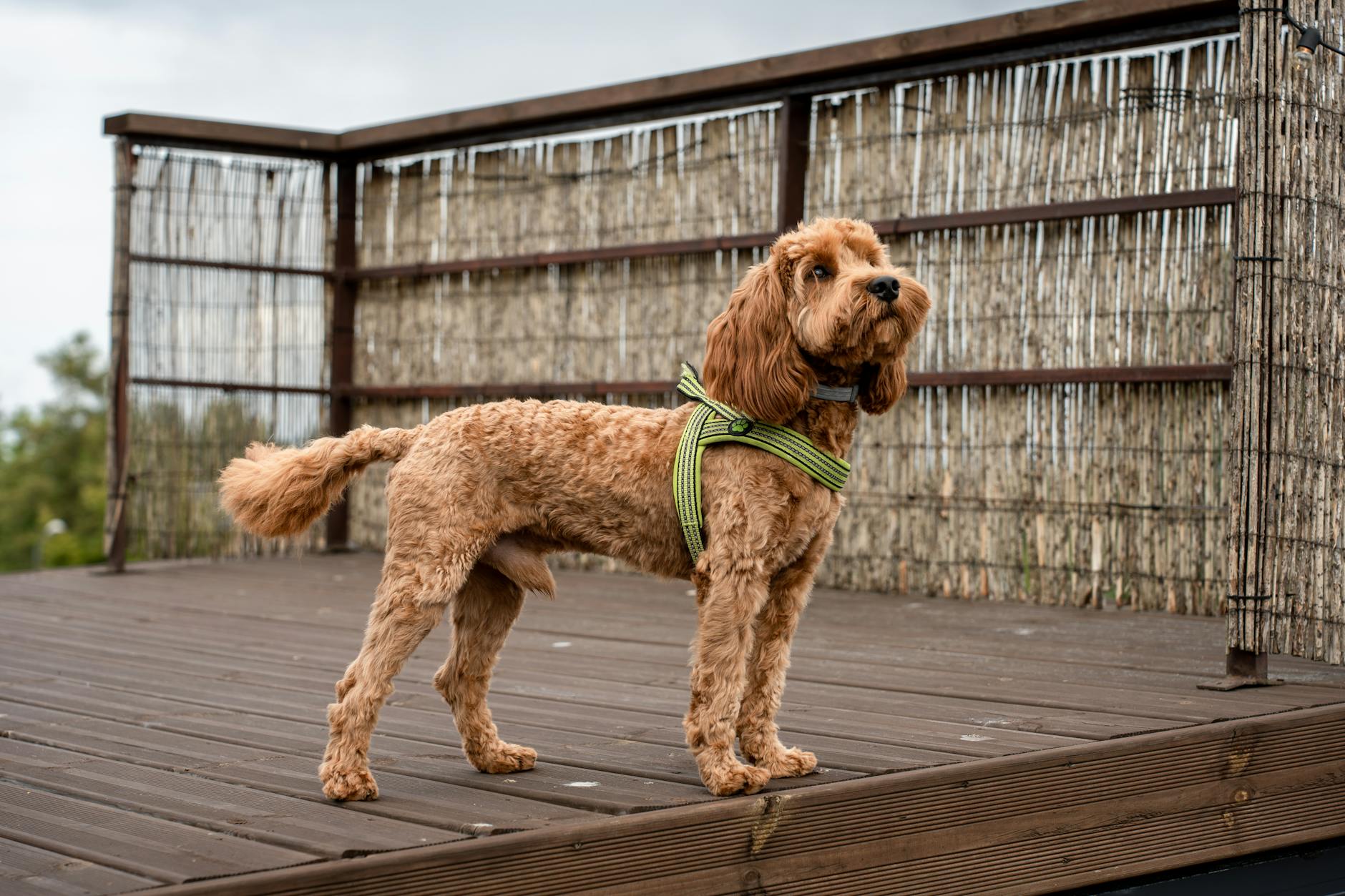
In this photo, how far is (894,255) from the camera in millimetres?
7398

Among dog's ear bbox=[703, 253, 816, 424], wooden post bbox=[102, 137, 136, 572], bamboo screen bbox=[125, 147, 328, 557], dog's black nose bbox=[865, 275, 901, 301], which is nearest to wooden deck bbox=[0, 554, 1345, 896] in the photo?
dog's ear bbox=[703, 253, 816, 424]

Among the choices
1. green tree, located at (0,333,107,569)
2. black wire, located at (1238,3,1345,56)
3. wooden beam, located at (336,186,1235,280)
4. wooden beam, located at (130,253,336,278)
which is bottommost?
green tree, located at (0,333,107,569)

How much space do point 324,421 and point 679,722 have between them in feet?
21.0

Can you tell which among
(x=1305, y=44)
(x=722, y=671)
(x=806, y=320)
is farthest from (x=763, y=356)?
(x=1305, y=44)

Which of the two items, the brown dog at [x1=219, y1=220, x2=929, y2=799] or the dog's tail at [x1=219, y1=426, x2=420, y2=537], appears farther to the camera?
the dog's tail at [x1=219, y1=426, x2=420, y2=537]

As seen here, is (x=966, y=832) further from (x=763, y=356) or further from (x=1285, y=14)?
(x=1285, y=14)

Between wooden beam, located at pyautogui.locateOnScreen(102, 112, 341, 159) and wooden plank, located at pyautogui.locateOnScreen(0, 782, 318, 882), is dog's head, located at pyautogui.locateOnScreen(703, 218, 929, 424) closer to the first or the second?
wooden plank, located at pyautogui.locateOnScreen(0, 782, 318, 882)

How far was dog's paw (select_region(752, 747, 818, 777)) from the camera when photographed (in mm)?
3174

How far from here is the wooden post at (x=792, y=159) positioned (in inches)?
299

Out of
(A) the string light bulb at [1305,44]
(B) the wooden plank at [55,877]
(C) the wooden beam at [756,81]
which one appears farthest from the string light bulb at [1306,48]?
(B) the wooden plank at [55,877]

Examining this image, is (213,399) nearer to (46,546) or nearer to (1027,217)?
(1027,217)

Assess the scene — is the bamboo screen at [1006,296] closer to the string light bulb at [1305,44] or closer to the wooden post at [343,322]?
the string light bulb at [1305,44]

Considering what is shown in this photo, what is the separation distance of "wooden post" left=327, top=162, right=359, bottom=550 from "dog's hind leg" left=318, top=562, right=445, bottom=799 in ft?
22.4

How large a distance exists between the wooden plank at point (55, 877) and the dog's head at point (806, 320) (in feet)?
5.46
